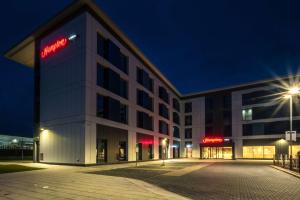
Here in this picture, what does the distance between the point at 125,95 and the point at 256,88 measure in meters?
34.2

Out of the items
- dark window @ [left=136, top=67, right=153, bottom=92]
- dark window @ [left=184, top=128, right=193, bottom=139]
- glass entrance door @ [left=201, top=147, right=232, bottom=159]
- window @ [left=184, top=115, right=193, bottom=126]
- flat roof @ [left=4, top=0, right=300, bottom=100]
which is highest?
flat roof @ [left=4, top=0, right=300, bottom=100]

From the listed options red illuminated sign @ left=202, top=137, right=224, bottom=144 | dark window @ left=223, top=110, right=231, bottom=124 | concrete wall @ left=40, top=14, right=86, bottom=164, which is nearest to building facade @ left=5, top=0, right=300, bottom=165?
concrete wall @ left=40, top=14, right=86, bottom=164

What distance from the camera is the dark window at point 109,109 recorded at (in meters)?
35.1

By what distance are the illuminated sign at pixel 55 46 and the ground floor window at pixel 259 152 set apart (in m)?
46.1

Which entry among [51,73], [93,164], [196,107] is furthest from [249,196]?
[196,107]

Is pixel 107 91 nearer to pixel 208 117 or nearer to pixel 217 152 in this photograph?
pixel 217 152

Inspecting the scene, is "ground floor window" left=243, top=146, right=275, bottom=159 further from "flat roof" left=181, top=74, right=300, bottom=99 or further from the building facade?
"flat roof" left=181, top=74, right=300, bottom=99

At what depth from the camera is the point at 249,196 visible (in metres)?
12.5

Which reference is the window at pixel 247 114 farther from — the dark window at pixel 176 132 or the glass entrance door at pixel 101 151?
the glass entrance door at pixel 101 151

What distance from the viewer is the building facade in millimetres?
32656

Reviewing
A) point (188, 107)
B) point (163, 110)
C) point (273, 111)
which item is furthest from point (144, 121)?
point (188, 107)

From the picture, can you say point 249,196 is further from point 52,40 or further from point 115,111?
→ point 52,40

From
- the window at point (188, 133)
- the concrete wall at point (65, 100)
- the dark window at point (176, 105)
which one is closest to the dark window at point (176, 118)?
the dark window at point (176, 105)

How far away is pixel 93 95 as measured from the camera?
3338 centimetres
